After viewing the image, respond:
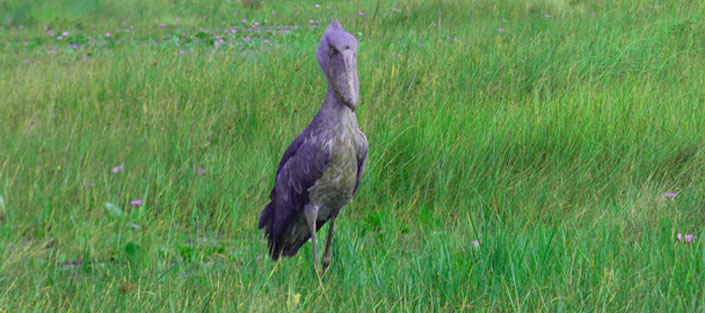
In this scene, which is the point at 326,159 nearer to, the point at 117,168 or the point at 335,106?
the point at 335,106

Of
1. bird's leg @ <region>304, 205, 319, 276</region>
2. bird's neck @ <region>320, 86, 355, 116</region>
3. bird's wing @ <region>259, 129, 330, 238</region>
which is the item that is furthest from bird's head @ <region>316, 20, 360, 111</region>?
bird's leg @ <region>304, 205, 319, 276</region>

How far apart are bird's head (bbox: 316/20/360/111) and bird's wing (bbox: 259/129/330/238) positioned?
33 centimetres

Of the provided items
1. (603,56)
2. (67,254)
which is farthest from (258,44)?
(67,254)

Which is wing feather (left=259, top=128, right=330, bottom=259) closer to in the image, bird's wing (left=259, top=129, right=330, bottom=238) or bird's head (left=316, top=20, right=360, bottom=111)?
bird's wing (left=259, top=129, right=330, bottom=238)

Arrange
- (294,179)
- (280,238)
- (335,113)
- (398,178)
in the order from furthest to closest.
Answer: (398,178)
(280,238)
(294,179)
(335,113)

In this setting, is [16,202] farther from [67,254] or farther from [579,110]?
[579,110]

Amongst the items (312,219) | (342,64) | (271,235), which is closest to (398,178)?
(271,235)

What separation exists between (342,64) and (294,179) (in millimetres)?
Result: 588

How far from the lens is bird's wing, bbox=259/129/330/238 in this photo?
2.33 m

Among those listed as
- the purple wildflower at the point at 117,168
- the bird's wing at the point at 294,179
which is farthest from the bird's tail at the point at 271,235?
the purple wildflower at the point at 117,168

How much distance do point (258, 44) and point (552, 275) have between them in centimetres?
585

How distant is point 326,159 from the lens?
230cm

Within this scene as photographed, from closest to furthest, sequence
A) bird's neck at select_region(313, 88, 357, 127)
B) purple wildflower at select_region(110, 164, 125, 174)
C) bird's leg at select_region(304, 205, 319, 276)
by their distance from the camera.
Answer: bird's neck at select_region(313, 88, 357, 127)
bird's leg at select_region(304, 205, 319, 276)
purple wildflower at select_region(110, 164, 125, 174)

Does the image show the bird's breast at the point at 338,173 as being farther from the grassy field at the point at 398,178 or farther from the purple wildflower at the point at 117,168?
the purple wildflower at the point at 117,168
